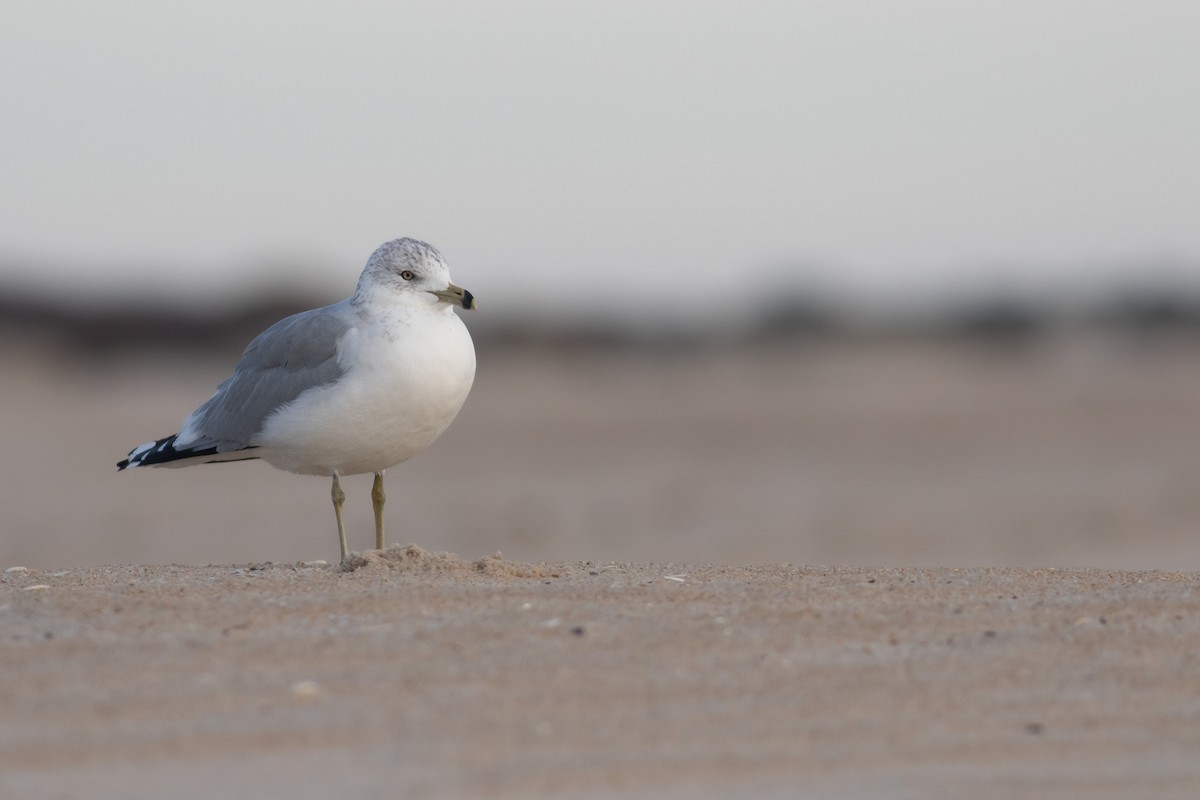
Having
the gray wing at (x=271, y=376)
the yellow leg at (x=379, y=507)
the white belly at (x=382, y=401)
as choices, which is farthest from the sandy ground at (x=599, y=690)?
the yellow leg at (x=379, y=507)

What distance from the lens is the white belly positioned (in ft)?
23.1

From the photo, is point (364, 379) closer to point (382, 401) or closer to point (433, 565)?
point (382, 401)

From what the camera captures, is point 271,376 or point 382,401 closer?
point 382,401

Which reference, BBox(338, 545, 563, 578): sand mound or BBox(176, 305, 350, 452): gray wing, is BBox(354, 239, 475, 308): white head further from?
BBox(338, 545, 563, 578): sand mound

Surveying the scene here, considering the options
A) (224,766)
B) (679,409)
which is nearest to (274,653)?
(224,766)

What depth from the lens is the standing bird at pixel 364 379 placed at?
23.2 feet

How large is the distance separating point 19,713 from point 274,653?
0.73 metres

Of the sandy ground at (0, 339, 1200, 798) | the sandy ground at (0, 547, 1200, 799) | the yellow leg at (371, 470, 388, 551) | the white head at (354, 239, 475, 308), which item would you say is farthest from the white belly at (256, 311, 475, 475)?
the sandy ground at (0, 547, 1200, 799)

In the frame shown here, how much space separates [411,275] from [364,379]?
0.63m

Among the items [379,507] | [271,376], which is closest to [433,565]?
[379,507]

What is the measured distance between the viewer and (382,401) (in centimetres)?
704

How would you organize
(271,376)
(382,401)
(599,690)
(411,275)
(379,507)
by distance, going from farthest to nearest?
(379,507) → (271,376) → (411,275) → (382,401) → (599,690)

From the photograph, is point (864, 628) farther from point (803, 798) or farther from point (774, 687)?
point (803, 798)

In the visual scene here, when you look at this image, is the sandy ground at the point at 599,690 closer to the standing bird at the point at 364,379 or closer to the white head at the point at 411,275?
the standing bird at the point at 364,379
